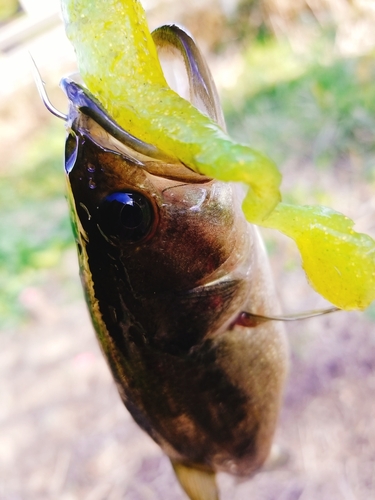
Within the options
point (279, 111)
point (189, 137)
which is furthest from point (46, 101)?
point (279, 111)

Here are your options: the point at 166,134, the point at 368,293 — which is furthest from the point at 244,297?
the point at 166,134

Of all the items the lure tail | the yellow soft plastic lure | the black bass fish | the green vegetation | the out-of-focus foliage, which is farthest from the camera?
the green vegetation

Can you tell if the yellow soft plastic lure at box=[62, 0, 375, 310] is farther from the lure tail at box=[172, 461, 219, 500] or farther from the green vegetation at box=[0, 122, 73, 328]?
the green vegetation at box=[0, 122, 73, 328]

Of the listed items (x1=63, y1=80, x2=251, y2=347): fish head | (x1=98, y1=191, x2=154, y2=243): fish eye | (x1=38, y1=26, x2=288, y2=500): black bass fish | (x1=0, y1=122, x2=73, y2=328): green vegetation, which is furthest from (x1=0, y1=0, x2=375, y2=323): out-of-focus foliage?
(x1=98, y1=191, x2=154, y2=243): fish eye

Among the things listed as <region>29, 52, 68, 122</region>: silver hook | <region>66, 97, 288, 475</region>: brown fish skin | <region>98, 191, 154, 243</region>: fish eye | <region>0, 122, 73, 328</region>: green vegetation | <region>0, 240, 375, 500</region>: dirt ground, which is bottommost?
A: <region>0, 240, 375, 500</region>: dirt ground

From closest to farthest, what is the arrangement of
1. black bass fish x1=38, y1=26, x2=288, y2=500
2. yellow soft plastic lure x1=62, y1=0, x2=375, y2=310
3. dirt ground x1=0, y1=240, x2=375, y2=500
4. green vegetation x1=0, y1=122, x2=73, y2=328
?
yellow soft plastic lure x1=62, y1=0, x2=375, y2=310
black bass fish x1=38, y1=26, x2=288, y2=500
dirt ground x1=0, y1=240, x2=375, y2=500
green vegetation x1=0, y1=122, x2=73, y2=328

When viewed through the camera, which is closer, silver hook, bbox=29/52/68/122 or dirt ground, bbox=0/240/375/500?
silver hook, bbox=29/52/68/122

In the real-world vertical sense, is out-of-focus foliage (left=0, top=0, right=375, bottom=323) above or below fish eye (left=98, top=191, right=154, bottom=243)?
below

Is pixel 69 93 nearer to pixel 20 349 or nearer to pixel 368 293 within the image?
pixel 368 293
